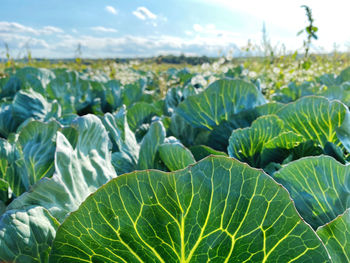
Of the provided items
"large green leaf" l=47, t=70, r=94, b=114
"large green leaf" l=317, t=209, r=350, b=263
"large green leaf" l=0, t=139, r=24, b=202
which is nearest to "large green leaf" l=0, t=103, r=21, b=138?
"large green leaf" l=47, t=70, r=94, b=114

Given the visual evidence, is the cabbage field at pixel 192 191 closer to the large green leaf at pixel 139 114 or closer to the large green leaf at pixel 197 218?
the large green leaf at pixel 197 218

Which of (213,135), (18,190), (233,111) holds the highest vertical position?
(233,111)

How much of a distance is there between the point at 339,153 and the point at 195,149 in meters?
0.53

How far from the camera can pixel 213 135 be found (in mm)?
1701

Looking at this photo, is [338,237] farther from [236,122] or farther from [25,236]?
[236,122]

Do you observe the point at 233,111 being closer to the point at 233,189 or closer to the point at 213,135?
the point at 213,135

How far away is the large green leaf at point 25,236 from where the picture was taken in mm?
745

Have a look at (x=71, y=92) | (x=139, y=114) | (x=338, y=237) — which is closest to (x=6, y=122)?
(x=139, y=114)

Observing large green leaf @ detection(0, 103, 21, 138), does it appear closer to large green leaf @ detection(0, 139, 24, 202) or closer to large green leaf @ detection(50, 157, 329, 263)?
large green leaf @ detection(0, 139, 24, 202)

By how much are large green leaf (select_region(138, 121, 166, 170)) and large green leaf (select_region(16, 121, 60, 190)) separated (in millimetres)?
337

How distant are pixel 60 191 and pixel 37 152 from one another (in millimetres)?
402

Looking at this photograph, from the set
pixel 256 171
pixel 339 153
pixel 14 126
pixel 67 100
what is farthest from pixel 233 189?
pixel 67 100

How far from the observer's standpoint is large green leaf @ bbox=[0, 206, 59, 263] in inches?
29.3


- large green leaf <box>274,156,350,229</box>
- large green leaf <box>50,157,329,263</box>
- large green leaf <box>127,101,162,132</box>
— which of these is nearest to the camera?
large green leaf <box>50,157,329,263</box>
